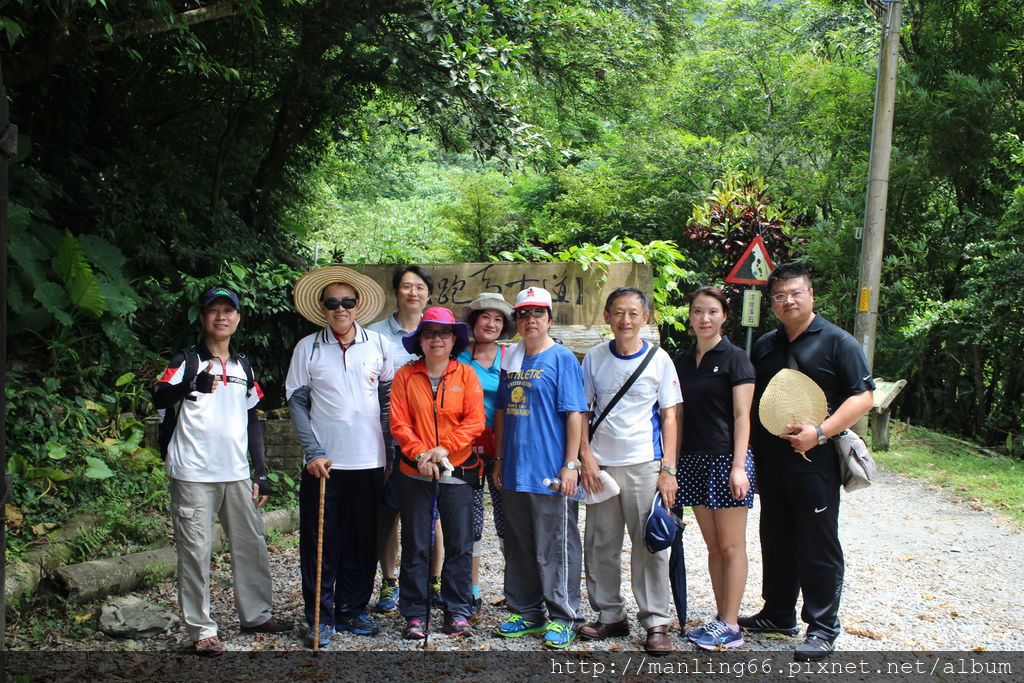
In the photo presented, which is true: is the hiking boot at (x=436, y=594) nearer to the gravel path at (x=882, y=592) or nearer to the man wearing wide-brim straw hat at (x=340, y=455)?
the gravel path at (x=882, y=592)

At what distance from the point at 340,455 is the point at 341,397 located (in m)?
0.30

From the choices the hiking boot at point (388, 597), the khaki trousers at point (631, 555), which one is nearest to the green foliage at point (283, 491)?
the hiking boot at point (388, 597)

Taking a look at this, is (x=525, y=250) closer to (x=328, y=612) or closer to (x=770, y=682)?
(x=328, y=612)

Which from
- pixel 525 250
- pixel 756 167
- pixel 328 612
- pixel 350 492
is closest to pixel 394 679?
pixel 328 612

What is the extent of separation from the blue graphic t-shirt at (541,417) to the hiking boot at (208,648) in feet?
5.34

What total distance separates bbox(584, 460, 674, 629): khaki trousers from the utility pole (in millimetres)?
6599

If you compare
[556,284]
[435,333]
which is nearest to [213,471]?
[435,333]

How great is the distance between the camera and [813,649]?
392 cm

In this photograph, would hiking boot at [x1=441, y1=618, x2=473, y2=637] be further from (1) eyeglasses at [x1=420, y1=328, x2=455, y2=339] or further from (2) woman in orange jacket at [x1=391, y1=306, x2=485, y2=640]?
(1) eyeglasses at [x1=420, y1=328, x2=455, y2=339]

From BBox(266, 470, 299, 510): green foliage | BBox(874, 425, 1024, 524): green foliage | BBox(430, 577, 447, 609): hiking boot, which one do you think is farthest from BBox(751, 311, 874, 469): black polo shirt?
BBox(874, 425, 1024, 524): green foliage

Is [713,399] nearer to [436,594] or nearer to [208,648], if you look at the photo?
[436,594]

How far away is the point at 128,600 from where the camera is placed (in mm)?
4594

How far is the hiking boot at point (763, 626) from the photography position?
4.32m

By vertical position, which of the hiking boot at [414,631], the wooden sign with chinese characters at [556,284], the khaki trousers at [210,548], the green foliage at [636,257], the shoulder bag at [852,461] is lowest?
the hiking boot at [414,631]
